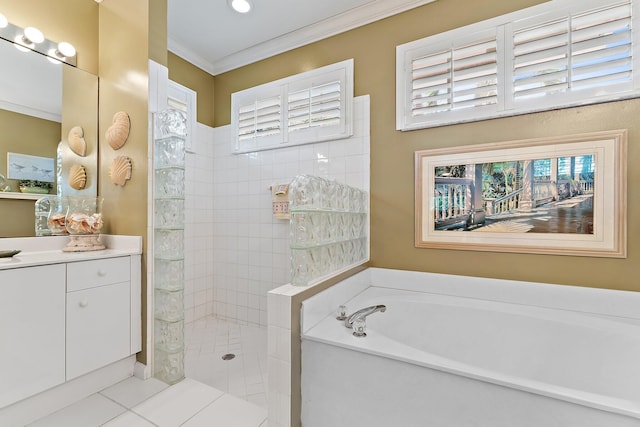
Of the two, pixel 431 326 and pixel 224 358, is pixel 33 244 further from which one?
pixel 431 326

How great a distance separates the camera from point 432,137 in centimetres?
198

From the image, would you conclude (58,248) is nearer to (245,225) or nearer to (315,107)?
(245,225)

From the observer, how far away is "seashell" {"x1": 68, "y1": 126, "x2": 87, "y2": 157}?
1.96m

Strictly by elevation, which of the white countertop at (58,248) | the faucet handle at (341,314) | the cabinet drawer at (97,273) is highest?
the white countertop at (58,248)

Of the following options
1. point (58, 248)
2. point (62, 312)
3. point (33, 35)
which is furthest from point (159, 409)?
point (33, 35)

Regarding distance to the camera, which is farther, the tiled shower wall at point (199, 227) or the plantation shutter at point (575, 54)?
the tiled shower wall at point (199, 227)

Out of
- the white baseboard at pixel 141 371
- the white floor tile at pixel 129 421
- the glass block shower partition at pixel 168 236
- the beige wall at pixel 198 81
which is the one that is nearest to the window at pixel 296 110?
the beige wall at pixel 198 81

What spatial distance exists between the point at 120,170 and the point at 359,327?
1833 mm

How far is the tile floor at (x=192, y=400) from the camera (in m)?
1.43

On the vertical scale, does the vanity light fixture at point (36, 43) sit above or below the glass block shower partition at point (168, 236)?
above

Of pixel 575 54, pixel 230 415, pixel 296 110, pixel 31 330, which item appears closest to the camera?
pixel 31 330

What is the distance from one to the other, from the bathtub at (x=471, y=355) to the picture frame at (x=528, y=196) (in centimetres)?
27

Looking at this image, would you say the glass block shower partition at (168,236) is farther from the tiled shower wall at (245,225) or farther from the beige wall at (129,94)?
the tiled shower wall at (245,225)

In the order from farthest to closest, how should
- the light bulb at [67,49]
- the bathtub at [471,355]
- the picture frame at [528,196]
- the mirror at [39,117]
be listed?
the light bulb at [67,49]
the mirror at [39,117]
the picture frame at [528,196]
the bathtub at [471,355]
